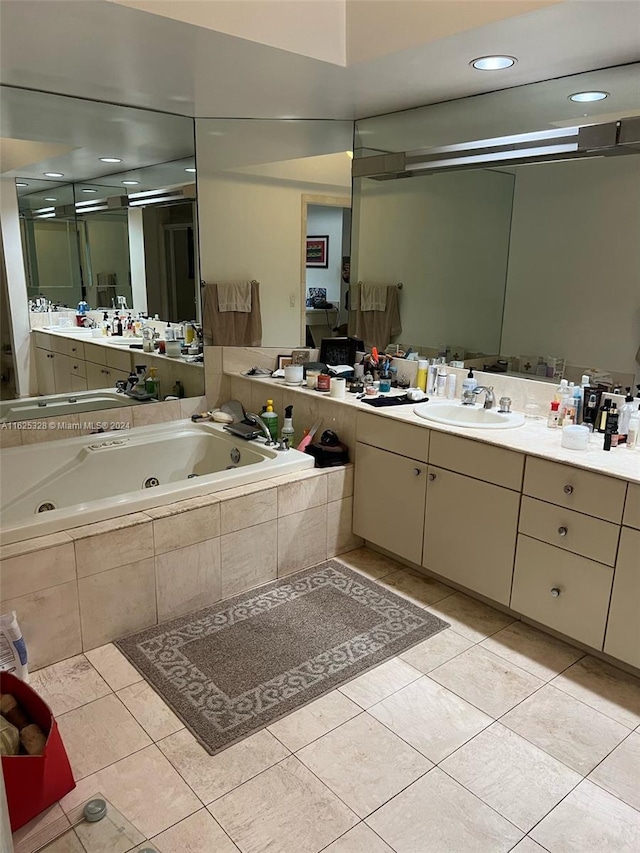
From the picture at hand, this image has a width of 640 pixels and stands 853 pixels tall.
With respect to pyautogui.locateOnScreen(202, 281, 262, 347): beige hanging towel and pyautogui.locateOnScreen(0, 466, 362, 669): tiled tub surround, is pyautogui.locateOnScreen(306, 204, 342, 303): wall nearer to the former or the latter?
pyautogui.locateOnScreen(202, 281, 262, 347): beige hanging towel

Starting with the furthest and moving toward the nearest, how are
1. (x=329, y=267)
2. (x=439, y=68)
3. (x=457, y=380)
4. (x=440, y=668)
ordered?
(x=329, y=267) → (x=457, y=380) → (x=439, y=68) → (x=440, y=668)

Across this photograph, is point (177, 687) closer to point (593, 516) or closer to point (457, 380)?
point (593, 516)

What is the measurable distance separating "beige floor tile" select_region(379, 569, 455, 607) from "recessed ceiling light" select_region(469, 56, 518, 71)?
220 cm

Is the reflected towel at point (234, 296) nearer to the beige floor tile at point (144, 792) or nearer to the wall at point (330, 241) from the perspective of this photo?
the wall at point (330, 241)

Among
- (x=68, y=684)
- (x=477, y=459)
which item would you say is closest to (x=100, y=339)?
(x=68, y=684)

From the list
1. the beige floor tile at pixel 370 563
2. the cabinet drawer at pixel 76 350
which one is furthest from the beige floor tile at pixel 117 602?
the cabinet drawer at pixel 76 350

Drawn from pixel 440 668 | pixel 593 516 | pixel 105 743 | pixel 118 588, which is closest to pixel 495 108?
pixel 593 516

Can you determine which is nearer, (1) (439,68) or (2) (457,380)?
(1) (439,68)

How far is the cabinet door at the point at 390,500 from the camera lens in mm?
2736

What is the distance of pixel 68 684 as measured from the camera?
2.12 meters

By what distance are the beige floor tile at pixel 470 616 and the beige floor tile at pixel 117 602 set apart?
3.92 ft

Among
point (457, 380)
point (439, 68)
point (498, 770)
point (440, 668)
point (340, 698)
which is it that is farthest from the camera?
point (457, 380)

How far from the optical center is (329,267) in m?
3.50

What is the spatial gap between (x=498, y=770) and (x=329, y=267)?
8.62 feet
